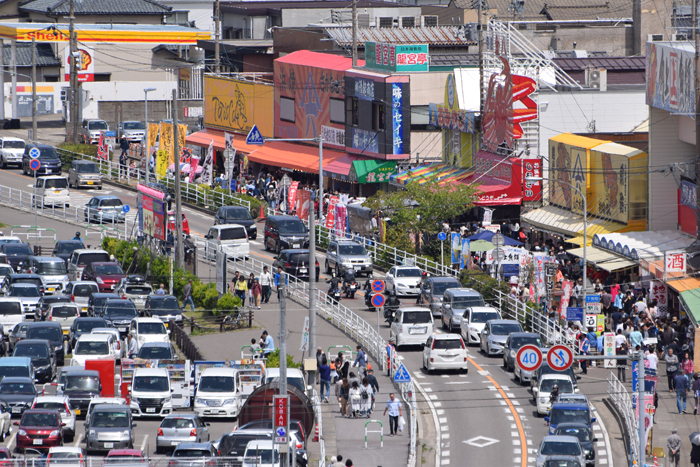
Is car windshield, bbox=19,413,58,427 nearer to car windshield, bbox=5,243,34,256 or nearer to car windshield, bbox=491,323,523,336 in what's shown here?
car windshield, bbox=491,323,523,336

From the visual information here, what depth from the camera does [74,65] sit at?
76500mm

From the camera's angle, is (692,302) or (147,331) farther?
(147,331)

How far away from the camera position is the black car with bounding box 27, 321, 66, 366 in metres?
41.2

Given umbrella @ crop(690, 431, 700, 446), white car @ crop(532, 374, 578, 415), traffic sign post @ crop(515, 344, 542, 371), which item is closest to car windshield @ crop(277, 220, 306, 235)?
white car @ crop(532, 374, 578, 415)

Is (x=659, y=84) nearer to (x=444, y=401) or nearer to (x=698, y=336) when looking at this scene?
(x=698, y=336)

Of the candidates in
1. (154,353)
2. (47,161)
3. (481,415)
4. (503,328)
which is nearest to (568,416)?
(481,415)

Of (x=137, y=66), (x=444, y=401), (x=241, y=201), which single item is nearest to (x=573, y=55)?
(x=241, y=201)

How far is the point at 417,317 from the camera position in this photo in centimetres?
4325

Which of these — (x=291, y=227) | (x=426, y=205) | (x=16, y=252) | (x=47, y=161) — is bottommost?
(x=16, y=252)

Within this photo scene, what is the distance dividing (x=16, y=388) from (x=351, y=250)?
19334mm

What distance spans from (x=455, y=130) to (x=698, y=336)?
90.0ft

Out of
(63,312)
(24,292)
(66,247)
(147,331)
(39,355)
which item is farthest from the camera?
(66,247)

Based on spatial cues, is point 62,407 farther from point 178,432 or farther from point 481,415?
point 481,415

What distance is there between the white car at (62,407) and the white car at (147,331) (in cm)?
858
